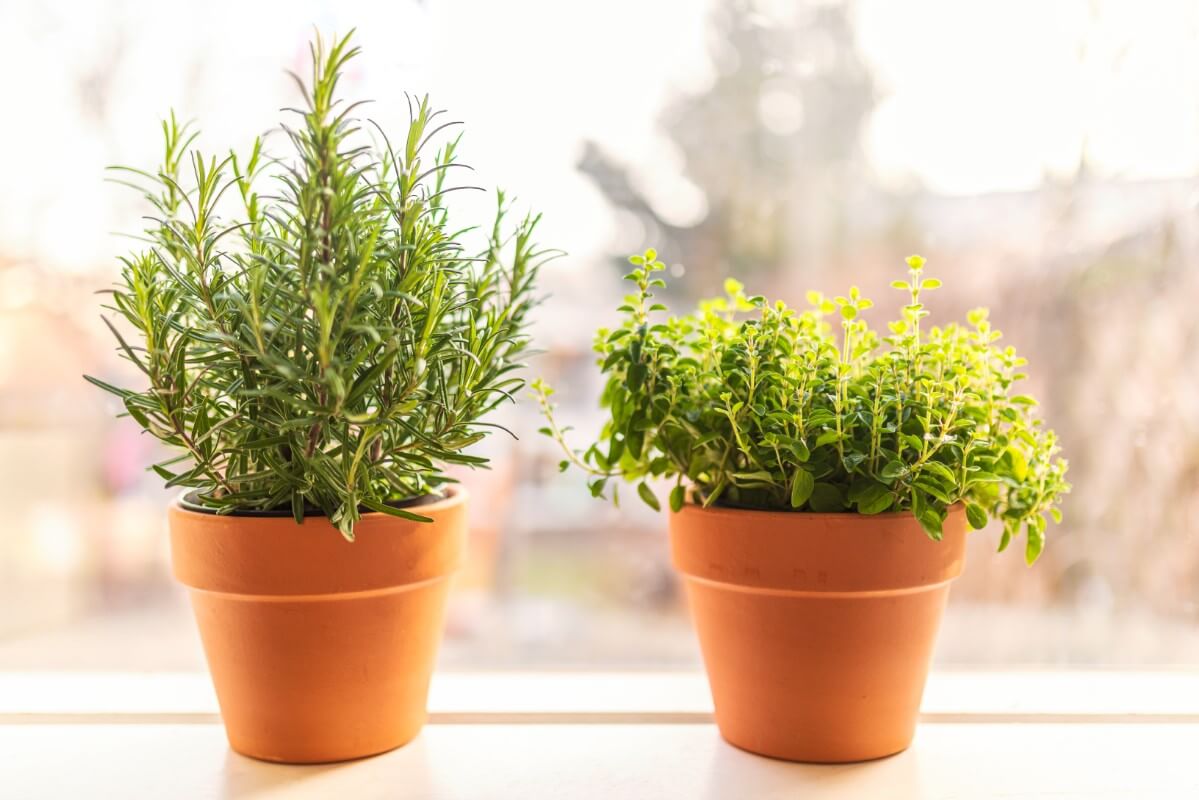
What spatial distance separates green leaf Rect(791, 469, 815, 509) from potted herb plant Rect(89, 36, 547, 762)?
0.28 meters

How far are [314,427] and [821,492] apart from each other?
46 cm

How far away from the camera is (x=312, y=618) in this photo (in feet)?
2.66

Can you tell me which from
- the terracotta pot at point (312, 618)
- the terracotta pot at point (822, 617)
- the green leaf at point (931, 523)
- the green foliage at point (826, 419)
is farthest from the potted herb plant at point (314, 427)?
the green leaf at point (931, 523)

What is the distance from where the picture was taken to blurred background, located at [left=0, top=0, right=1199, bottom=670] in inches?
45.1

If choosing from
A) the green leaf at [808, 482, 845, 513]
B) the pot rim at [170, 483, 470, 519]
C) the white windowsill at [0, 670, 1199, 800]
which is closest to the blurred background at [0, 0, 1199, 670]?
the white windowsill at [0, 670, 1199, 800]

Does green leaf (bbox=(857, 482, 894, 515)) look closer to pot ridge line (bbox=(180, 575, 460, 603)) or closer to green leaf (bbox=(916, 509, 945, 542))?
green leaf (bbox=(916, 509, 945, 542))

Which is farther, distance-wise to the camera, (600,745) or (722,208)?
(722,208)

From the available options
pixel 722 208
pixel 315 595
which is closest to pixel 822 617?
pixel 315 595

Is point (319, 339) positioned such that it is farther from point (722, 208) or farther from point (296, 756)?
point (722, 208)


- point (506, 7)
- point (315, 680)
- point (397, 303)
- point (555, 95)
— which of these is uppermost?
point (506, 7)

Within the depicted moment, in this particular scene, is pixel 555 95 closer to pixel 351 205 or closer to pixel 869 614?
pixel 351 205

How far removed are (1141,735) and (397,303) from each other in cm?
91

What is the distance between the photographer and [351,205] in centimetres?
75

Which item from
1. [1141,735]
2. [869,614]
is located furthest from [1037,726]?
[869,614]
